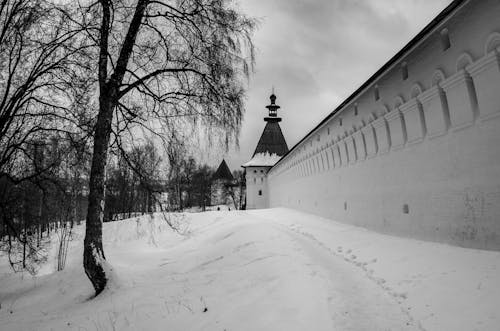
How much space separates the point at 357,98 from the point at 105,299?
7.94m

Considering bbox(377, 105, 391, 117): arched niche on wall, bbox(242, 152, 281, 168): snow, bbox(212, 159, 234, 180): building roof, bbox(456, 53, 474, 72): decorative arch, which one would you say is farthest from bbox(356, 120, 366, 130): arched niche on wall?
bbox(212, 159, 234, 180): building roof

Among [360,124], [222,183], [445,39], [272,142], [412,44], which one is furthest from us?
[222,183]

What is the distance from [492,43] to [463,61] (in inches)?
18.7

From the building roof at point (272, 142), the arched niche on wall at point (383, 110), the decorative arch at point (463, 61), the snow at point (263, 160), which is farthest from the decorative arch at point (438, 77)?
the building roof at point (272, 142)

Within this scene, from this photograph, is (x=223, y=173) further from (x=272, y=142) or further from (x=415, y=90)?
(x=415, y=90)

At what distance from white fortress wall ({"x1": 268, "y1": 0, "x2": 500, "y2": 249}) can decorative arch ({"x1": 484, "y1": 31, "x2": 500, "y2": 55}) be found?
0.01 meters

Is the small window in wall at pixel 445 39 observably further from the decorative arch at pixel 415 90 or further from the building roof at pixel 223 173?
the building roof at pixel 223 173

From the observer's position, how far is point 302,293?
3.96 metres

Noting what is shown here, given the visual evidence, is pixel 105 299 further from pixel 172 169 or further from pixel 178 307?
pixel 172 169

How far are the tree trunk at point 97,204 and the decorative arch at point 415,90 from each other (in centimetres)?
637

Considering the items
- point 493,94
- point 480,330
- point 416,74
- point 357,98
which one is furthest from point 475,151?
point 357,98

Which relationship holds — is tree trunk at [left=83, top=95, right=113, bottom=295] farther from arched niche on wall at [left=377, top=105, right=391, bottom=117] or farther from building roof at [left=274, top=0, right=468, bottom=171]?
arched niche on wall at [left=377, top=105, right=391, bottom=117]

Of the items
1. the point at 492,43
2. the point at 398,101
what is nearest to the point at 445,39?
the point at 492,43

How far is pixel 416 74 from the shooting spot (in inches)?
221
